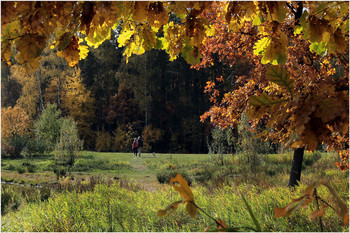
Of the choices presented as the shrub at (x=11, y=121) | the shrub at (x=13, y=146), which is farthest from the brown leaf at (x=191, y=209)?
the shrub at (x=11, y=121)

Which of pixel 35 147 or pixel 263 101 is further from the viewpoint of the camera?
pixel 35 147

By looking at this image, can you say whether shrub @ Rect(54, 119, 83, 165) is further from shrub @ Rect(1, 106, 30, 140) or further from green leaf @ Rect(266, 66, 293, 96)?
green leaf @ Rect(266, 66, 293, 96)

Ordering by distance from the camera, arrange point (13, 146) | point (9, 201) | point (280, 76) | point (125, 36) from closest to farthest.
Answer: point (280, 76) < point (125, 36) < point (9, 201) < point (13, 146)

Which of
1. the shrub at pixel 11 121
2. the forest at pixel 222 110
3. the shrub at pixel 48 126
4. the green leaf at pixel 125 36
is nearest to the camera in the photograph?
the forest at pixel 222 110

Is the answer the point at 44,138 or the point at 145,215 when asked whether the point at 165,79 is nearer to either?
the point at 44,138

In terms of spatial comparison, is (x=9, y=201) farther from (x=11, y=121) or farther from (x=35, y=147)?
(x=11, y=121)

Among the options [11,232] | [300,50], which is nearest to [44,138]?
[11,232]

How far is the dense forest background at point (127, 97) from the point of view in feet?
89.0

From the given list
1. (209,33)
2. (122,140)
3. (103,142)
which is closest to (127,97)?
(122,140)

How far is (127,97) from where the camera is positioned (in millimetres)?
30031

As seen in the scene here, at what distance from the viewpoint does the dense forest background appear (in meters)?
27.1

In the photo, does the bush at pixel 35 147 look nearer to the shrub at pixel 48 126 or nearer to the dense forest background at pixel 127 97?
the shrub at pixel 48 126

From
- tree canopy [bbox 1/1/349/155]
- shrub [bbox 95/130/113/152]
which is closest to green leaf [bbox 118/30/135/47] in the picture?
tree canopy [bbox 1/1/349/155]

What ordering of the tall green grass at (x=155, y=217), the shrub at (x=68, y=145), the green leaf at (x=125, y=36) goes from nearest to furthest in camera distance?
the green leaf at (x=125, y=36)
the tall green grass at (x=155, y=217)
the shrub at (x=68, y=145)
